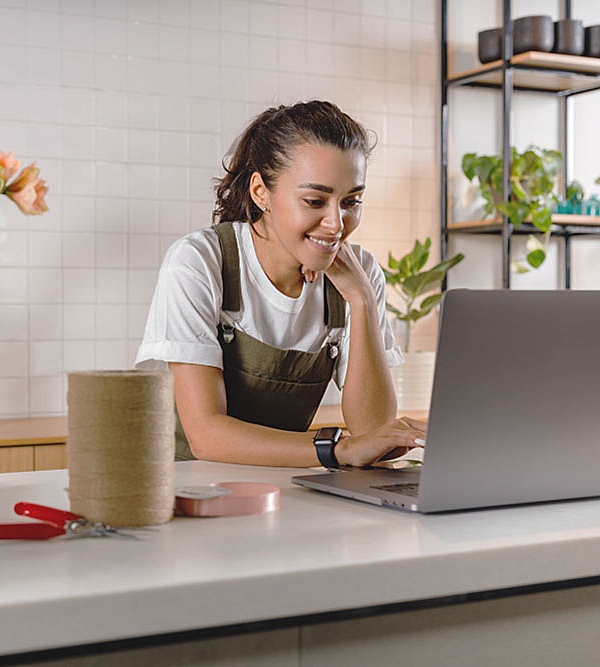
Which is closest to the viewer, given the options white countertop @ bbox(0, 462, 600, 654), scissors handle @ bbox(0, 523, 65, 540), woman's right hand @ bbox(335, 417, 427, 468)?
white countertop @ bbox(0, 462, 600, 654)

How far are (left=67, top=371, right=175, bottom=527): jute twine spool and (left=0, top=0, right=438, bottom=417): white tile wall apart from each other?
220 cm

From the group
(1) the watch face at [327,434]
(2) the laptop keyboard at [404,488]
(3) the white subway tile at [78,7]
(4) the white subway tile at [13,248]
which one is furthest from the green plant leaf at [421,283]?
(2) the laptop keyboard at [404,488]

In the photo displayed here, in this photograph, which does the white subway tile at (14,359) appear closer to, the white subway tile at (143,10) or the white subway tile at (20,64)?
the white subway tile at (20,64)

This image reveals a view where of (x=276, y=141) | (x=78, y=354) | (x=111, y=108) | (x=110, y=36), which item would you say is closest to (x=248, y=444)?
(x=276, y=141)

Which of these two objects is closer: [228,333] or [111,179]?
[228,333]

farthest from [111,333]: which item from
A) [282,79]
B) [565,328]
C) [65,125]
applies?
[565,328]

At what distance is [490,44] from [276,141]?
6.02 ft

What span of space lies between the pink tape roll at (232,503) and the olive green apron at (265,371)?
2.64 ft

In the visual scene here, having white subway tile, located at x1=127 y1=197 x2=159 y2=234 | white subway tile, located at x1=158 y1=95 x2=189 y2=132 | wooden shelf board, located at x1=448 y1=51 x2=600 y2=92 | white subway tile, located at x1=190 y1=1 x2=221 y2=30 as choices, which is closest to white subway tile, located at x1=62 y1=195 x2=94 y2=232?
white subway tile, located at x1=127 y1=197 x2=159 y2=234

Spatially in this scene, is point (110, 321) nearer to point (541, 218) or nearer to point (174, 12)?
point (174, 12)

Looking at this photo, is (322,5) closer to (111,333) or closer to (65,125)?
(65,125)

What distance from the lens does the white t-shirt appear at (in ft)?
5.61

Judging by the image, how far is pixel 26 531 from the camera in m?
0.89

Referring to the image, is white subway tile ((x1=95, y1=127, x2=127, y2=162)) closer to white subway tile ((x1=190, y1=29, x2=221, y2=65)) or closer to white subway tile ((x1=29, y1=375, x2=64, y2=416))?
white subway tile ((x1=190, y1=29, x2=221, y2=65))
